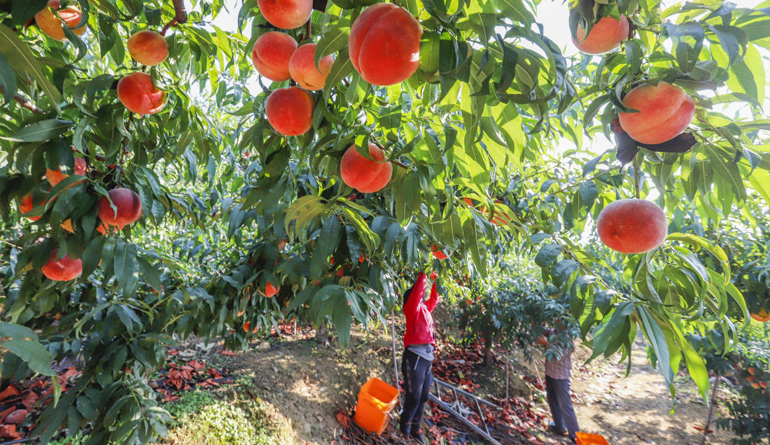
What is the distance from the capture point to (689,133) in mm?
848

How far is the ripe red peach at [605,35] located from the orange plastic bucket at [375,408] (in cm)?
370

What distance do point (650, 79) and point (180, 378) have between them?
14.1ft

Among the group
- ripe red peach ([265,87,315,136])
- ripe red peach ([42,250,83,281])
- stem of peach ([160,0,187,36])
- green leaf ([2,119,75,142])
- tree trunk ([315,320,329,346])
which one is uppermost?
stem of peach ([160,0,187,36])

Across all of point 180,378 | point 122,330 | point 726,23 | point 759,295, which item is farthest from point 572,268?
point 180,378

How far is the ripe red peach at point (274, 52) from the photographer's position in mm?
974

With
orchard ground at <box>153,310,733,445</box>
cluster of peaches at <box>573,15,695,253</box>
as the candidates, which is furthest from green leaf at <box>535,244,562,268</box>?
orchard ground at <box>153,310,733,445</box>

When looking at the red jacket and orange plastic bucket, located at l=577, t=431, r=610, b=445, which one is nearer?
orange plastic bucket, located at l=577, t=431, r=610, b=445

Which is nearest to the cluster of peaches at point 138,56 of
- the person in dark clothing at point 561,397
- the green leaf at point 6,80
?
the green leaf at point 6,80

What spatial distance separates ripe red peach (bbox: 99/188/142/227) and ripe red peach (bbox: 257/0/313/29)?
905 millimetres

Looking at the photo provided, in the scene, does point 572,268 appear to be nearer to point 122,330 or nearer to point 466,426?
point 122,330

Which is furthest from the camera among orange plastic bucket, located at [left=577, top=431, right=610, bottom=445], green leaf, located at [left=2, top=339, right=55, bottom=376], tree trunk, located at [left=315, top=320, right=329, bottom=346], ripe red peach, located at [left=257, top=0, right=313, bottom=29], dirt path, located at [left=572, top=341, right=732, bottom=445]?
tree trunk, located at [left=315, top=320, right=329, bottom=346]

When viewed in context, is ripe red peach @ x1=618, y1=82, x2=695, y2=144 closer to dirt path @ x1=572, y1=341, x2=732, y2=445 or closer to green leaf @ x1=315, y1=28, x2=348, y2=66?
green leaf @ x1=315, y1=28, x2=348, y2=66

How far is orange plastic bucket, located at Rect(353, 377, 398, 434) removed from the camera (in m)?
3.67

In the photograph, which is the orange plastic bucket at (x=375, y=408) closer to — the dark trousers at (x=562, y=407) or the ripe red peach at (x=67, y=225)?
the dark trousers at (x=562, y=407)
